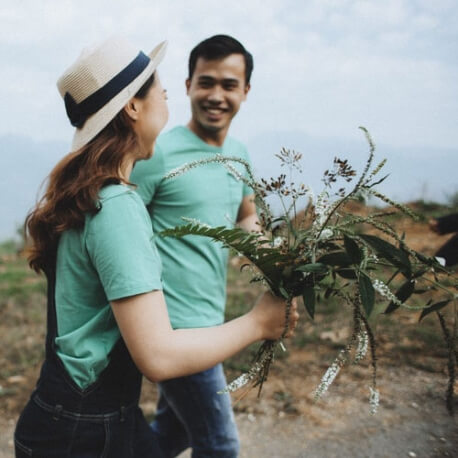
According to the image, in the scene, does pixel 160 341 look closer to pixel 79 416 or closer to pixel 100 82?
pixel 79 416

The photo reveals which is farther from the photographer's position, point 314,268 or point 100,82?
point 100,82

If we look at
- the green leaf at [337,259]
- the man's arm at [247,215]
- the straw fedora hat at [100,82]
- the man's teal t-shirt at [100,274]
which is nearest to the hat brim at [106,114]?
the straw fedora hat at [100,82]

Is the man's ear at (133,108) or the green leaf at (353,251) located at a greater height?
the man's ear at (133,108)

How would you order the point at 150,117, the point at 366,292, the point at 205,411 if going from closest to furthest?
the point at 366,292 < the point at 150,117 < the point at 205,411

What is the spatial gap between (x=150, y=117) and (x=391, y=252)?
908 millimetres

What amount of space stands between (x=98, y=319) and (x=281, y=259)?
0.58 m

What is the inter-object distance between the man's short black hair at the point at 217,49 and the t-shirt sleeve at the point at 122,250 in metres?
1.62

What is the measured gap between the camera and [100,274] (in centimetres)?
133

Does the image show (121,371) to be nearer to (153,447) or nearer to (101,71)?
(153,447)

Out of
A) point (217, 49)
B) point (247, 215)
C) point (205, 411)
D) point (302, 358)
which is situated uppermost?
point (217, 49)

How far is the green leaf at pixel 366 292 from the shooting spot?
1.14 m

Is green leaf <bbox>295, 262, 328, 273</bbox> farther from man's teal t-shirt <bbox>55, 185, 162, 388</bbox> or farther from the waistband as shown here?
the waistband

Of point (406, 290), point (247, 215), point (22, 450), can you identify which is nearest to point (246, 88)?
point (247, 215)

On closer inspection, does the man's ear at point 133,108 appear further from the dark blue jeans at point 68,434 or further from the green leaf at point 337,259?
the dark blue jeans at point 68,434
